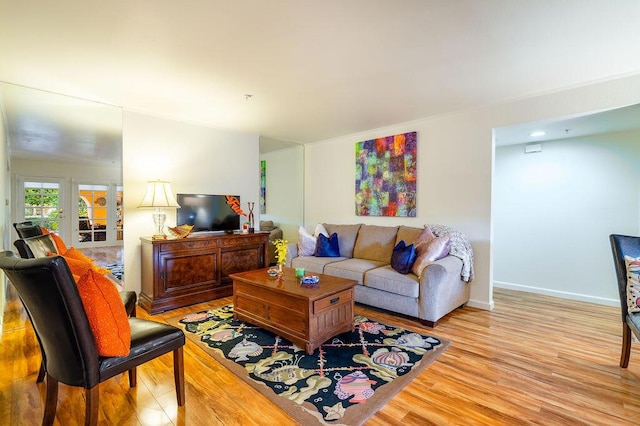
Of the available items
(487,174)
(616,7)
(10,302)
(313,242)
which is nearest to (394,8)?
(616,7)

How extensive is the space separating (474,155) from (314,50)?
2.42 meters

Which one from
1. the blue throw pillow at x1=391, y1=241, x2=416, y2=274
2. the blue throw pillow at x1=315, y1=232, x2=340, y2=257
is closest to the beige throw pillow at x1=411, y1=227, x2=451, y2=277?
the blue throw pillow at x1=391, y1=241, x2=416, y2=274

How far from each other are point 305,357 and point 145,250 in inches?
98.8

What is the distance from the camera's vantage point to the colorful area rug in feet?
5.92

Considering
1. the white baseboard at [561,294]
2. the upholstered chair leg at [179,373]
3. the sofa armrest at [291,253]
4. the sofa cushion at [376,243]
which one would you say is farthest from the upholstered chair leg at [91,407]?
the white baseboard at [561,294]

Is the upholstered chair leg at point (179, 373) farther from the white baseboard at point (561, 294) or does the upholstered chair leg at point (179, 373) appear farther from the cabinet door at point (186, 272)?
the white baseboard at point (561, 294)

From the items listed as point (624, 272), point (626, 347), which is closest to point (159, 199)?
point (624, 272)

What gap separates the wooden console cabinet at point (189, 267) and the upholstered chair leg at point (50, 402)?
6.39 feet

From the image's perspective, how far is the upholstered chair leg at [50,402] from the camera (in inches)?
59.1

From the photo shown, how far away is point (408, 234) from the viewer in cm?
388

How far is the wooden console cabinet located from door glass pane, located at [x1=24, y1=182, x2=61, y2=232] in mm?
950

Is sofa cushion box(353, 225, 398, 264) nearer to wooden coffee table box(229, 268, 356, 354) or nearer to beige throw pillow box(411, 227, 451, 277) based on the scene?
beige throw pillow box(411, 227, 451, 277)

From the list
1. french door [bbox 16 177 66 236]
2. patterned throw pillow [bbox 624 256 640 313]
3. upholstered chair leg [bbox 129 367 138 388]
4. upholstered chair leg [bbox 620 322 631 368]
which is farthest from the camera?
french door [bbox 16 177 66 236]

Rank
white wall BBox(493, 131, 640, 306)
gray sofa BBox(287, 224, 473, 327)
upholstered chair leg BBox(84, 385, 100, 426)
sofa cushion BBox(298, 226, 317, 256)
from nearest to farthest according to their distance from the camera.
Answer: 1. upholstered chair leg BBox(84, 385, 100, 426)
2. gray sofa BBox(287, 224, 473, 327)
3. white wall BBox(493, 131, 640, 306)
4. sofa cushion BBox(298, 226, 317, 256)
